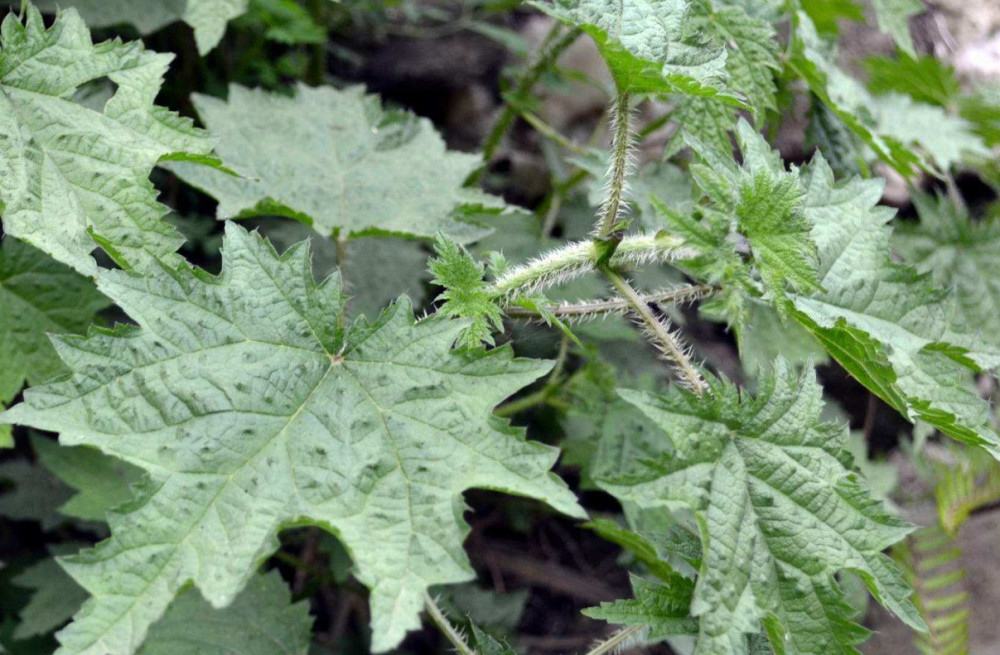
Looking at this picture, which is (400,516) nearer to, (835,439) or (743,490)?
(743,490)

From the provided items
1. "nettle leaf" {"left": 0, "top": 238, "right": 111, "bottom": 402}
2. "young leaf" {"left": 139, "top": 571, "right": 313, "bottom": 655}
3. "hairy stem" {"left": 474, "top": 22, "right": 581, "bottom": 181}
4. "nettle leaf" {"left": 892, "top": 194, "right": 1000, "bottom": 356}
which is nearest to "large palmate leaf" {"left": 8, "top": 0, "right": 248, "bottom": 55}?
"nettle leaf" {"left": 0, "top": 238, "right": 111, "bottom": 402}

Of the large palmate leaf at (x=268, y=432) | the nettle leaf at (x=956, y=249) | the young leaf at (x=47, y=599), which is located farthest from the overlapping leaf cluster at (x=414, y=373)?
the nettle leaf at (x=956, y=249)

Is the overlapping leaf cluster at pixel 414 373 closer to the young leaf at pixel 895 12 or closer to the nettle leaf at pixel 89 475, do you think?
the nettle leaf at pixel 89 475

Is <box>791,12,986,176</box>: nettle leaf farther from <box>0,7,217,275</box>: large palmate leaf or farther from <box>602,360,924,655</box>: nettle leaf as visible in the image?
<box>0,7,217,275</box>: large palmate leaf

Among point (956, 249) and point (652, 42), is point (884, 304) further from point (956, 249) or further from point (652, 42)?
point (956, 249)

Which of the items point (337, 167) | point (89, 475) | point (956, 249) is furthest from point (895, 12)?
point (89, 475)

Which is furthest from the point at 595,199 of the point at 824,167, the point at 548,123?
the point at 548,123
